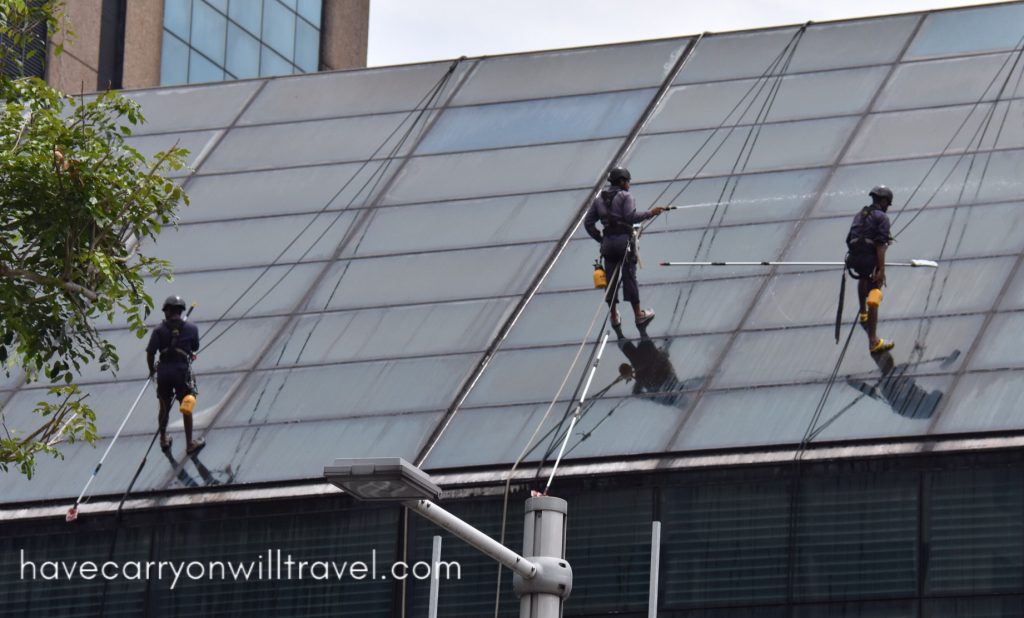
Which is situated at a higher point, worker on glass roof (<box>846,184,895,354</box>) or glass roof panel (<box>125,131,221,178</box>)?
glass roof panel (<box>125,131,221,178</box>)

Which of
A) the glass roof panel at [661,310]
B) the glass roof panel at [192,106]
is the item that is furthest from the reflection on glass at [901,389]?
the glass roof panel at [192,106]

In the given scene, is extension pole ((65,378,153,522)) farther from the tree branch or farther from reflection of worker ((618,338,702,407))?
reflection of worker ((618,338,702,407))

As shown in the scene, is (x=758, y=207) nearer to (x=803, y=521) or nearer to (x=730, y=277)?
(x=730, y=277)

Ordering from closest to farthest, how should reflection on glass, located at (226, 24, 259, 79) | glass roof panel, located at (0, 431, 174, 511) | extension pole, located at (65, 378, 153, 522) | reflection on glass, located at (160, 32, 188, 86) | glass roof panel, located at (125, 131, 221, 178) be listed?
extension pole, located at (65, 378, 153, 522), glass roof panel, located at (0, 431, 174, 511), glass roof panel, located at (125, 131, 221, 178), reflection on glass, located at (160, 32, 188, 86), reflection on glass, located at (226, 24, 259, 79)

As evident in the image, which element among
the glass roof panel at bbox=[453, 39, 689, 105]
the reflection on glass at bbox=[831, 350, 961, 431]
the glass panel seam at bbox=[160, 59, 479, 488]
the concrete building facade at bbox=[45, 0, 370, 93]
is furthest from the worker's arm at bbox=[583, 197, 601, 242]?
the concrete building facade at bbox=[45, 0, 370, 93]

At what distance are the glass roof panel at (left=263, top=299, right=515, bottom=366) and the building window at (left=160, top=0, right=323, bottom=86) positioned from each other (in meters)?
21.6

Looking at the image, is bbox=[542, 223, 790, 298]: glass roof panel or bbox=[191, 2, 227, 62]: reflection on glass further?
bbox=[191, 2, 227, 62]: reflection on glass

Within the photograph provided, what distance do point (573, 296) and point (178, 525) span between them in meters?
5.13

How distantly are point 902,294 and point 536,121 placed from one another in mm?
8181

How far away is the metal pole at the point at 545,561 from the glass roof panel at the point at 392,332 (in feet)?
30.0

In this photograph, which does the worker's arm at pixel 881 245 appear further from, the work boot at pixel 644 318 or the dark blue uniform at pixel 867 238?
the work boot at pixel 644 318

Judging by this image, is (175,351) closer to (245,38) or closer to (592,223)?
(592,223)

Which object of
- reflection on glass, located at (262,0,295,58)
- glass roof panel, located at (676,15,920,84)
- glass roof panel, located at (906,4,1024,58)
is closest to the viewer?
glass roof panel, located at (906,4,1024,58)

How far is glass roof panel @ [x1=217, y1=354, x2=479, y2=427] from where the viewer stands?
927 inches
